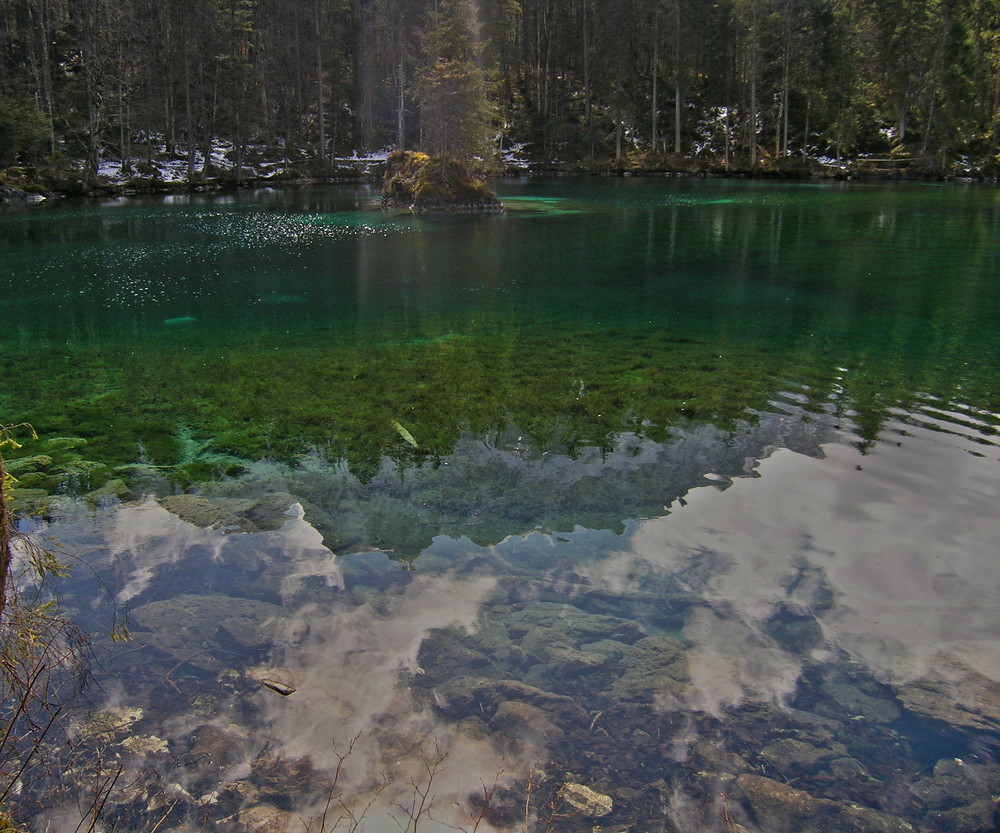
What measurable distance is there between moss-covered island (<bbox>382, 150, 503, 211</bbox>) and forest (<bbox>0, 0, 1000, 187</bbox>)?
293cm

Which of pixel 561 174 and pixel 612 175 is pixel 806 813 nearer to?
pixel 612 175

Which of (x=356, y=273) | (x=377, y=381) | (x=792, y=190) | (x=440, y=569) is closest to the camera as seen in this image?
(x=440, y=569)

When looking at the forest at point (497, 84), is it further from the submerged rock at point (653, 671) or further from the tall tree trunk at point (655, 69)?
the submerged rock at point (653, 671)

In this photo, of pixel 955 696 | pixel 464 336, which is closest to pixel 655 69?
pixel 464 336

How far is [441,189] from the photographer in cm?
3500

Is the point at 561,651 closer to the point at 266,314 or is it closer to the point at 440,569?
the point at 440,569

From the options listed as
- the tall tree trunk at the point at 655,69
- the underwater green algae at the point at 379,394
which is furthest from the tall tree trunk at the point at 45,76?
the tall tree trunk at the point at 655,69

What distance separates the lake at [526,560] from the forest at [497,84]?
2951 centimetres

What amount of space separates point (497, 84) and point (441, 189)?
18.0 meters

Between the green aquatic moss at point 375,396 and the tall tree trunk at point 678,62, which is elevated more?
the tall tree trunk at point 678,62

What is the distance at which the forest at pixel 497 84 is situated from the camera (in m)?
43.9

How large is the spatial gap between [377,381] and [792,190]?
39.9m

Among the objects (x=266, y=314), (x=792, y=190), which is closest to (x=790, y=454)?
(x=266, y=314)

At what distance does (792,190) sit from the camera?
4394cm
